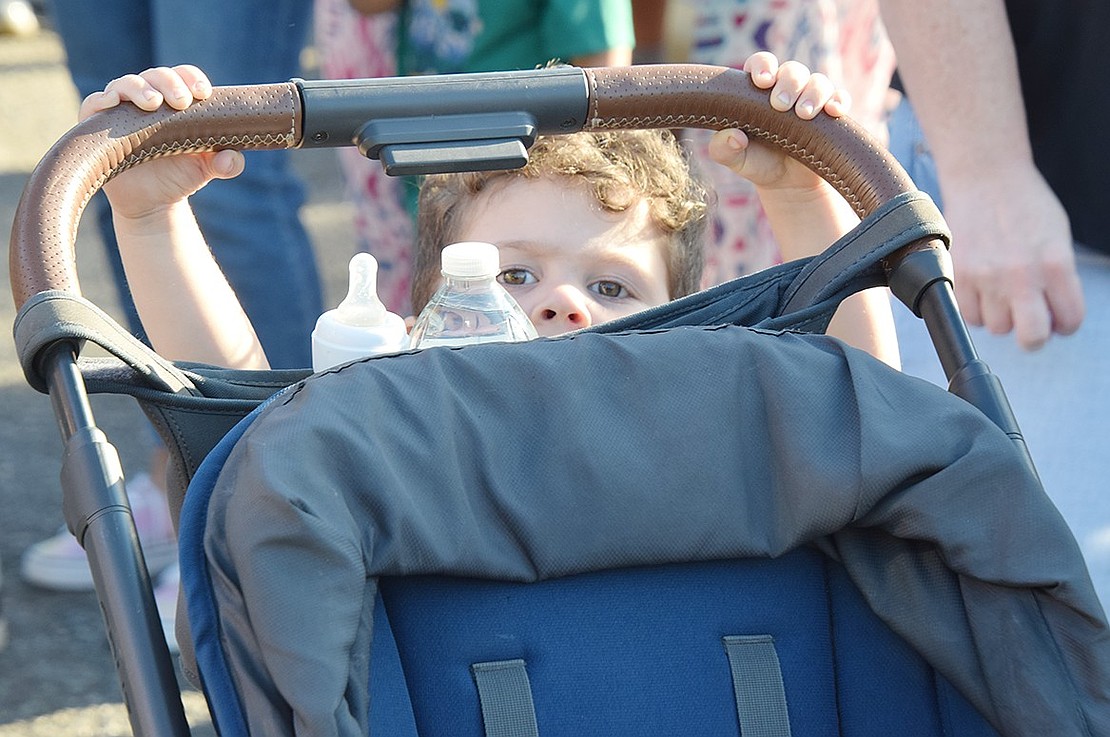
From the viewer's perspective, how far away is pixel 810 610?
124 centimetres

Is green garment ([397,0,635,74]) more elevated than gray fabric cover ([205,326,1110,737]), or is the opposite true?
green garment ([397,0,635,74])

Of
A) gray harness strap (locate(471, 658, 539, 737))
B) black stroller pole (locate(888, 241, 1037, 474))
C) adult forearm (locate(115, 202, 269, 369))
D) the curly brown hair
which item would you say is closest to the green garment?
the curly brown hair

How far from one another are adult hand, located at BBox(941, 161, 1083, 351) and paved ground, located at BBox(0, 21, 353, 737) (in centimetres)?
134

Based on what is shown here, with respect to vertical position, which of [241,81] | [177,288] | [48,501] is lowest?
[177,288]

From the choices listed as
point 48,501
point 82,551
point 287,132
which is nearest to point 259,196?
point 82,551

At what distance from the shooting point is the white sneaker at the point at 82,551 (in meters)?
2.58

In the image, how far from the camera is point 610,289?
1.72 meters

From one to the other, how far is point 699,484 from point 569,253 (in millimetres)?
564

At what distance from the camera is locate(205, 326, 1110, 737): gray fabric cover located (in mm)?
1100

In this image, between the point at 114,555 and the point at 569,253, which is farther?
the point at 569,253

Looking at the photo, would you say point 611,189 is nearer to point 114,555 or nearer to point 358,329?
point 358,329

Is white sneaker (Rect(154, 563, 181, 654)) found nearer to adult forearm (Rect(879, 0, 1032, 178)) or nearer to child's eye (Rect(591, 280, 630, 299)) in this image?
child's eye (Rect(591, 280, 630, 299))

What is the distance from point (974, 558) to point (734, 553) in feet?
0.63

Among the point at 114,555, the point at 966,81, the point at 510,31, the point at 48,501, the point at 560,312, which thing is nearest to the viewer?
the point at 114,555
